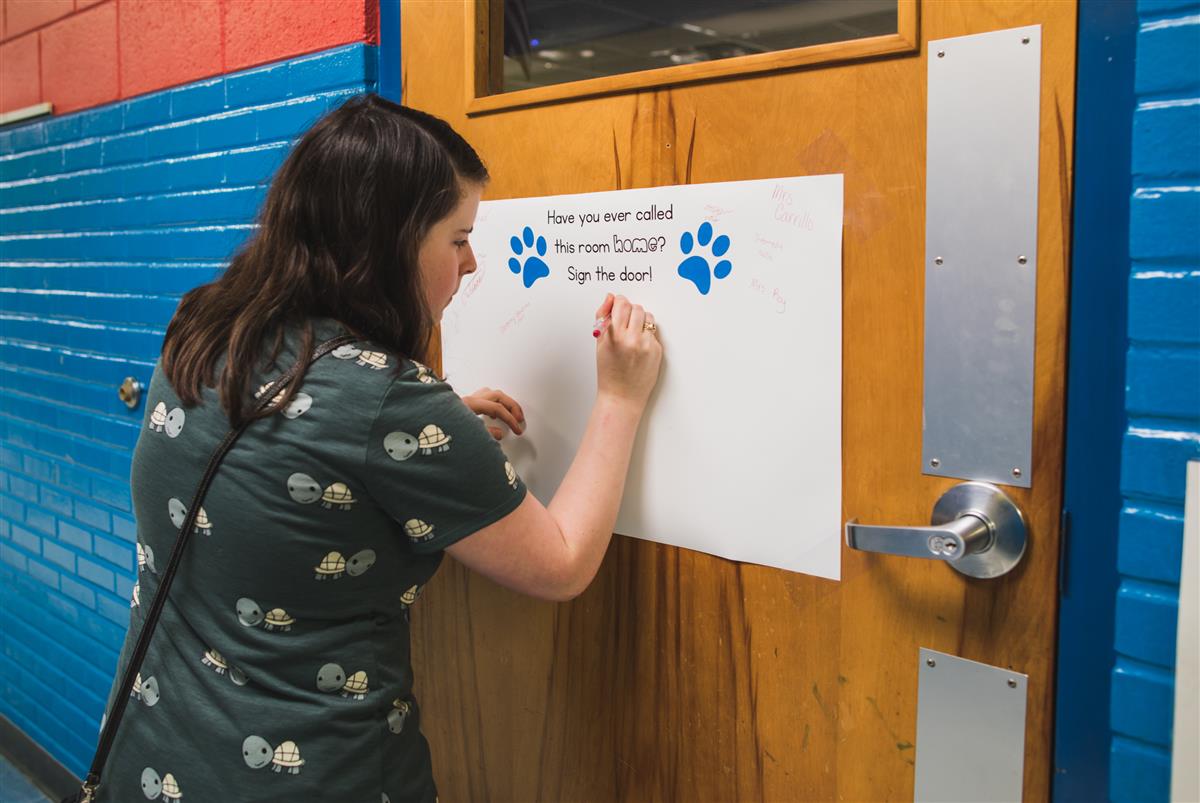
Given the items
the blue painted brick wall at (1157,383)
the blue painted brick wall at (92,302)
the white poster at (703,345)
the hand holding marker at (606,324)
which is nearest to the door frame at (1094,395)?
the blue painted brick wall at (1157,383)

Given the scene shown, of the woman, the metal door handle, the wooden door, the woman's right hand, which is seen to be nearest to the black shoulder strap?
the woman

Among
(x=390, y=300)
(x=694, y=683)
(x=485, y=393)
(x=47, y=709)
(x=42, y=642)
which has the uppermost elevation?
(x=390, y=300)

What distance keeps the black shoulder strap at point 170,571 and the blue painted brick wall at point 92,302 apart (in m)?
0.79

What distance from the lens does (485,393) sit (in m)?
1.34

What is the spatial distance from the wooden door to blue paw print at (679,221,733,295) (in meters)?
0.08

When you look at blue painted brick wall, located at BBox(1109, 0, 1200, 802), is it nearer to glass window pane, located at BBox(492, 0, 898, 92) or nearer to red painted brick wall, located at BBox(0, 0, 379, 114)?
red painted brick wall, located at BBox(0, 0, 379, 114)

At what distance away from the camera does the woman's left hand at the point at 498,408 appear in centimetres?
131

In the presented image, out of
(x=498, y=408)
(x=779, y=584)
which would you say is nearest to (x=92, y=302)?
(x=498, y=408)

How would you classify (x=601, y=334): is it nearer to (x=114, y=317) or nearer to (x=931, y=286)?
(x=931, y=286)

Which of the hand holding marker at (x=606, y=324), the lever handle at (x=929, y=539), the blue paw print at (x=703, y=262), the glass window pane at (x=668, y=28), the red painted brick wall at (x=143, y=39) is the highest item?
the glass window pane at (x=668, y=28)

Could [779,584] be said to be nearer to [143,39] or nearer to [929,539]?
[929,539]

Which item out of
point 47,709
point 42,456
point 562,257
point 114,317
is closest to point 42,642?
point 47,709

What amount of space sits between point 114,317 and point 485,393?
1.30 metres

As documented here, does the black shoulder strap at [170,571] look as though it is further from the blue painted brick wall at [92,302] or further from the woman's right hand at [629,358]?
the blue painted brick wall at [92,302]
